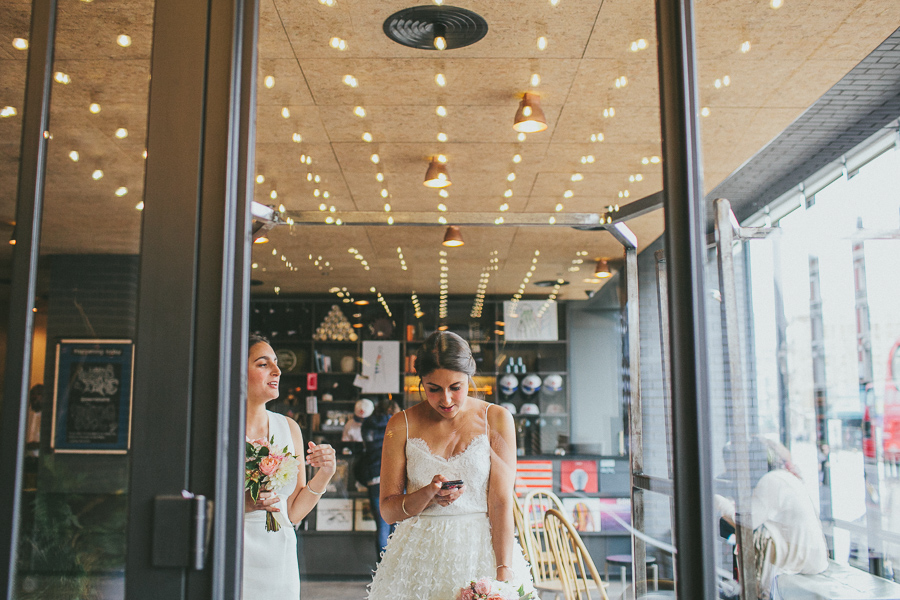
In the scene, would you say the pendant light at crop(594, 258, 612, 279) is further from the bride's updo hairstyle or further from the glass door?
the glass door

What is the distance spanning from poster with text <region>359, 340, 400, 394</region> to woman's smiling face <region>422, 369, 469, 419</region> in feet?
2.07

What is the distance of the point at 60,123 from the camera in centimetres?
122

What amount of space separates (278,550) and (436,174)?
2.52 m

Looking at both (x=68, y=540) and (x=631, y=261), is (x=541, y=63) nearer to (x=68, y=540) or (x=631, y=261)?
(x=631, y=261)

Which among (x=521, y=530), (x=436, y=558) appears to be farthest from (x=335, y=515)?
(x=521, y=530)

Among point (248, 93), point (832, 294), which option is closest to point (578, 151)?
point (832, 294)

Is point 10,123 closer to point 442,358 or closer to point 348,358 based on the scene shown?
point 442,358

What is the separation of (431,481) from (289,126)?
5.74 feet

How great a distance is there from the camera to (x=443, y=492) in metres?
2.48

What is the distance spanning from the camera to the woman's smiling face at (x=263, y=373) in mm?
2057

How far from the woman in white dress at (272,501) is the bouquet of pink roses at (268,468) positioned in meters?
0.02

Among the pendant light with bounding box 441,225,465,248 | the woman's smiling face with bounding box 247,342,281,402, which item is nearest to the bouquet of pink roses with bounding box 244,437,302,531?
the woman's smiling face with bounding box 247,342,281,402

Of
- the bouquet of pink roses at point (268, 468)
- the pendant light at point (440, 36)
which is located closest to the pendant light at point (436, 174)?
the pendant light at point (440, 36)

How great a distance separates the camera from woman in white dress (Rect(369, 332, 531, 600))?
97.1 inches
